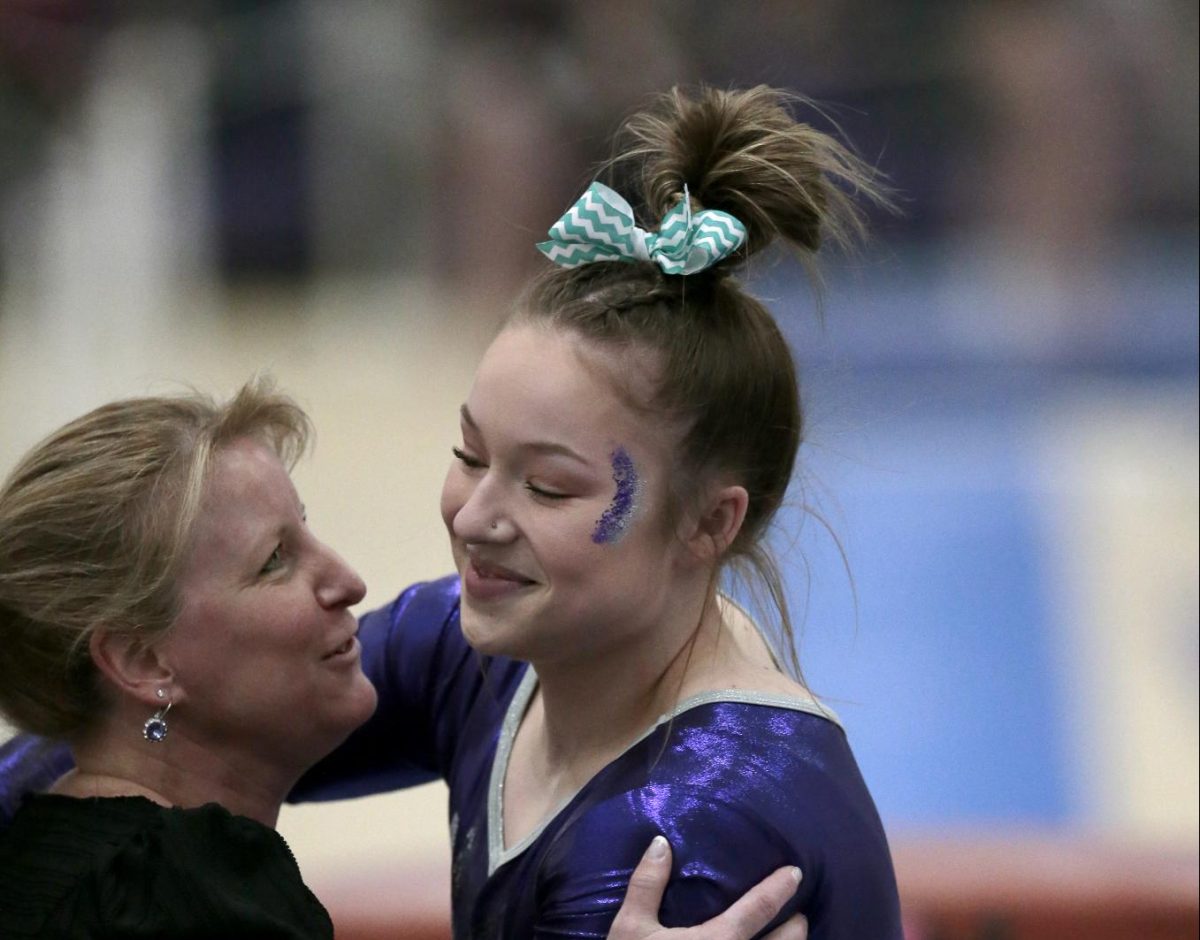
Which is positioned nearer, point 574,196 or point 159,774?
point 159,774

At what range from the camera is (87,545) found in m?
1.48

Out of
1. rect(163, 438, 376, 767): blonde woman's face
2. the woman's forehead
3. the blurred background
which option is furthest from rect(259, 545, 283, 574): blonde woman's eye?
the blurred background

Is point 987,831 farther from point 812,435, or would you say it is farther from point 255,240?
point 255,240

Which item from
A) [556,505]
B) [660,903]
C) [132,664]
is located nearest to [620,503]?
[556,505]

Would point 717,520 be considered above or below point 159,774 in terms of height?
above

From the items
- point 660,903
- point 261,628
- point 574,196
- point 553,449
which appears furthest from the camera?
point 574,196

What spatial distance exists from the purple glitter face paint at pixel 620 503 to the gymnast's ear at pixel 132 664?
43cm

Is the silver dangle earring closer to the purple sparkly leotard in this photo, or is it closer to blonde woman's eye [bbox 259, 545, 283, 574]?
blonde woman's eye [bbox 259, 545, 283, 574]

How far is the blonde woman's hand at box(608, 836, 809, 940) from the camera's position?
4.25ft

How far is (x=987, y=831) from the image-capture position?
2.74 metres

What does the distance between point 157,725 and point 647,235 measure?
644 mm

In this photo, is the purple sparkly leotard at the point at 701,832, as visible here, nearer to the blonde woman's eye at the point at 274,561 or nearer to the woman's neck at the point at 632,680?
the woman's neck at the point at 632,680

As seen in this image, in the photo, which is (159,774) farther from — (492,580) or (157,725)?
(492,580)

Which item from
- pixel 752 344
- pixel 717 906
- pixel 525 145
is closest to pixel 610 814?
pixel 717 906
